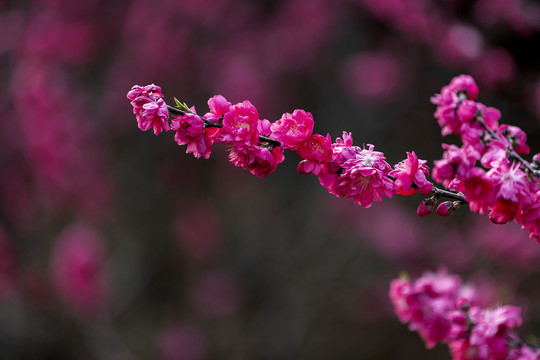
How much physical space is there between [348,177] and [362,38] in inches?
119

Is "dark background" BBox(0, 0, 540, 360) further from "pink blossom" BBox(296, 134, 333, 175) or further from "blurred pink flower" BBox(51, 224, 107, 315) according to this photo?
"pink blossom" BBox(296, 134, 333, 175)

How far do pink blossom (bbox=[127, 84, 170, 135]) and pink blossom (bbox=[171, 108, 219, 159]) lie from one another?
3cm

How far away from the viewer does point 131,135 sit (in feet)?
12.6

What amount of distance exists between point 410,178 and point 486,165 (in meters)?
0.13

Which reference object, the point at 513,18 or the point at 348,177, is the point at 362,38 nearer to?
the point at 513,18

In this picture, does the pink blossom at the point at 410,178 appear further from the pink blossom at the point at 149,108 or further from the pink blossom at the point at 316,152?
the pink blossom at the point at 149,108

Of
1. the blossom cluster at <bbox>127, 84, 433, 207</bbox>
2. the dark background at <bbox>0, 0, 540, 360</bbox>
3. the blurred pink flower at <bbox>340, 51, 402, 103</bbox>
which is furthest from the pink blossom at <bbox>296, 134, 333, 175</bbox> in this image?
the blurred pink flower at <bbox>340, 51, 402, 103</bbox>

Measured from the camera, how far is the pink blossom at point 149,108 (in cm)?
80

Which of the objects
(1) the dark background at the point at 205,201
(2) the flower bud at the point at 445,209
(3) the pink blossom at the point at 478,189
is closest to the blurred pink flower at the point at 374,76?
(1) the dark background at the point at 205,201

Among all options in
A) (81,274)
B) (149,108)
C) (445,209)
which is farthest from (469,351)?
(81,274)

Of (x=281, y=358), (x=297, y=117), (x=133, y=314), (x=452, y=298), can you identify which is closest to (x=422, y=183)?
(x=297, y=117)

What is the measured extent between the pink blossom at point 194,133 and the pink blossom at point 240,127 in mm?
29

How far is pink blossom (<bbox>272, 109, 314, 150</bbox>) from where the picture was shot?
0.83 meters

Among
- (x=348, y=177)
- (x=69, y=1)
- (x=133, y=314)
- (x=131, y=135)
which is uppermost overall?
(x=348, y=177)
